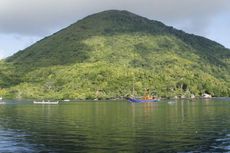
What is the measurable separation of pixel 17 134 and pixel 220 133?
39827 mm

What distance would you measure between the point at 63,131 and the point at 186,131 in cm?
2537

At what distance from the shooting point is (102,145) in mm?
64375

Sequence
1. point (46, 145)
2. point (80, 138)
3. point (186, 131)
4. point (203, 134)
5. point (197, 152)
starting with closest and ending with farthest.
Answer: point (197, 152) → point (46, 145) → point (80, 138) → point (203, 134) → point (186, 131)

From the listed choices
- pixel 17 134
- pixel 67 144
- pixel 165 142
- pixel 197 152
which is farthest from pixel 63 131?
pixel 197 152

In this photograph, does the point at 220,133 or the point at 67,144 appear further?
the point at 220,133

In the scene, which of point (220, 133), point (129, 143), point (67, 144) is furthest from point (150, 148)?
point (220, 133)

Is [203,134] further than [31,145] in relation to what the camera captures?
Yes

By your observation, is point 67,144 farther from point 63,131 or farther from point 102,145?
point 63,131

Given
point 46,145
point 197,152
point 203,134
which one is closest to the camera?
point 197,152

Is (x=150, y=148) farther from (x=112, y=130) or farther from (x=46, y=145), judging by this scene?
(x=112, y=130)

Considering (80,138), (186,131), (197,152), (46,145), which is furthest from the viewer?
(186,131)

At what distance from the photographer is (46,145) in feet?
214

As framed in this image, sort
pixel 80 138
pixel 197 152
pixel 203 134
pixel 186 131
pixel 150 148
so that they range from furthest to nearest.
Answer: pixel 186 131 < pixel 203 134 < pixel 80 138 < pixel 150 148 < pixel 197 152

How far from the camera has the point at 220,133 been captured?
80.4 metres
